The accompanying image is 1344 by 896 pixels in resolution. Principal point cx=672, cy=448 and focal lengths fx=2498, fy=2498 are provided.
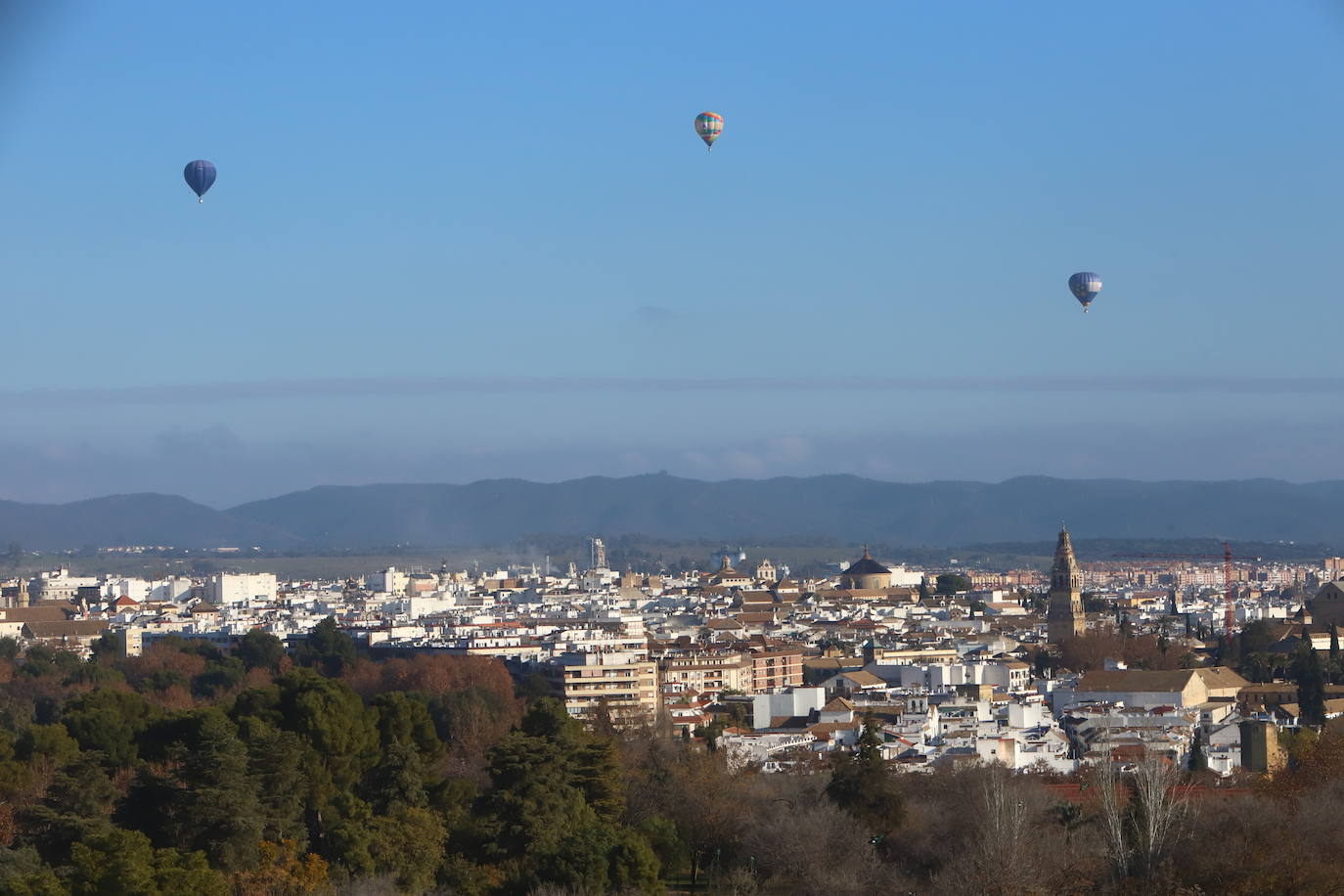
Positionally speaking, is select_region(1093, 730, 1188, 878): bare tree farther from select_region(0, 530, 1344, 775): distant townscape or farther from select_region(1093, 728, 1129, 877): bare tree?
select_region(0, 530, 1344, 775): distant townscape

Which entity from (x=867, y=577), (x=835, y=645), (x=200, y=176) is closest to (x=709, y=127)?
(x=200, y=176)

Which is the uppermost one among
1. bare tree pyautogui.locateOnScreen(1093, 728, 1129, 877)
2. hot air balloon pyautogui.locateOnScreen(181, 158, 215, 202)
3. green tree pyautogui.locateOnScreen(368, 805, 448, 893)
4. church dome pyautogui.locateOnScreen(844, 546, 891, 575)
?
hot air balloon pyautogui.locateOnScreen(181, 158, 215, 202)

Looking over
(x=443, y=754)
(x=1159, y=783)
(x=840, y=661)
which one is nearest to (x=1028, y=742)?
(x=443, y=754)

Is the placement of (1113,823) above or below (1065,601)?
below

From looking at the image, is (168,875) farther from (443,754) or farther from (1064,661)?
(1064,661)

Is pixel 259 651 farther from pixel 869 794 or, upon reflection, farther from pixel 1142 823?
pixel 1142 823

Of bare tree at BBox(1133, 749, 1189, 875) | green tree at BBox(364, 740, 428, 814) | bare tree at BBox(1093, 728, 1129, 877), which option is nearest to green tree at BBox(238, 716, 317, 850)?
green tree at BBox(364, 740, 428, 814)
